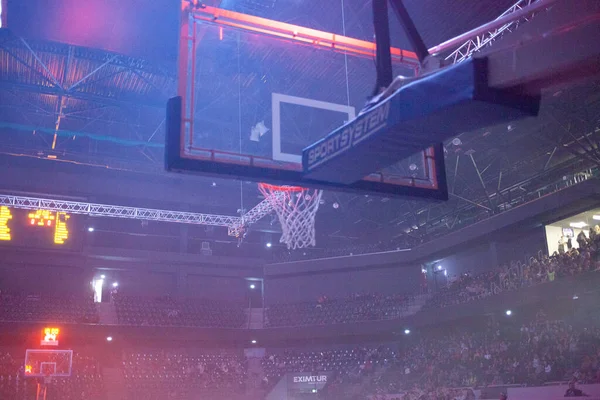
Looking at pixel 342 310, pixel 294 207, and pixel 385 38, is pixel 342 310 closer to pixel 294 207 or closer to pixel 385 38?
pixel 294 207

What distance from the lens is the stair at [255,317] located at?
28.4 metres

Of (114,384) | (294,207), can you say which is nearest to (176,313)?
(114,384)

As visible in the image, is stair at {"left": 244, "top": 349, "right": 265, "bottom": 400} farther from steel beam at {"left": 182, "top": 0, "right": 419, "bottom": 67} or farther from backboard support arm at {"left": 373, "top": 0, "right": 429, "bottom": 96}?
backboard support arm at {"left": 373, "top": 0, "right": 429, "bottom": 96}

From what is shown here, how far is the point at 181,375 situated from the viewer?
2588cm

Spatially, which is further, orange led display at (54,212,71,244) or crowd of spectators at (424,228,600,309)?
orange led display at (54,212,71,244)

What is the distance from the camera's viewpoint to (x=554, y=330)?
19172 mm

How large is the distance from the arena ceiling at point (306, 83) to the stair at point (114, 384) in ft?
26.5

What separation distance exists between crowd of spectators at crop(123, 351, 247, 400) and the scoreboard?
6.14 metres

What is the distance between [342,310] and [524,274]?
9871 mm

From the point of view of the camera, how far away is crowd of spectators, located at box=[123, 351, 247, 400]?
24.7m

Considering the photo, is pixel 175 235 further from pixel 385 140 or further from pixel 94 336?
pixel 385 140

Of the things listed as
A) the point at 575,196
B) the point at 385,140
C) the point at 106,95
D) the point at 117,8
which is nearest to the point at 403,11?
the point at 385,140

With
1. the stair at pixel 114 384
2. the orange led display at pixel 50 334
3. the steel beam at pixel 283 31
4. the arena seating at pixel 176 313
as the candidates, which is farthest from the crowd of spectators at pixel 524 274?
the orange led display at pixel 50 334

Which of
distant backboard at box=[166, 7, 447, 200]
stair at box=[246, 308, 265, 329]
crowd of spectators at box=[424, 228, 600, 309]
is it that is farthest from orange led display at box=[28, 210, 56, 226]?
crowd of spectators at box=[424, 228, 600, 309]
